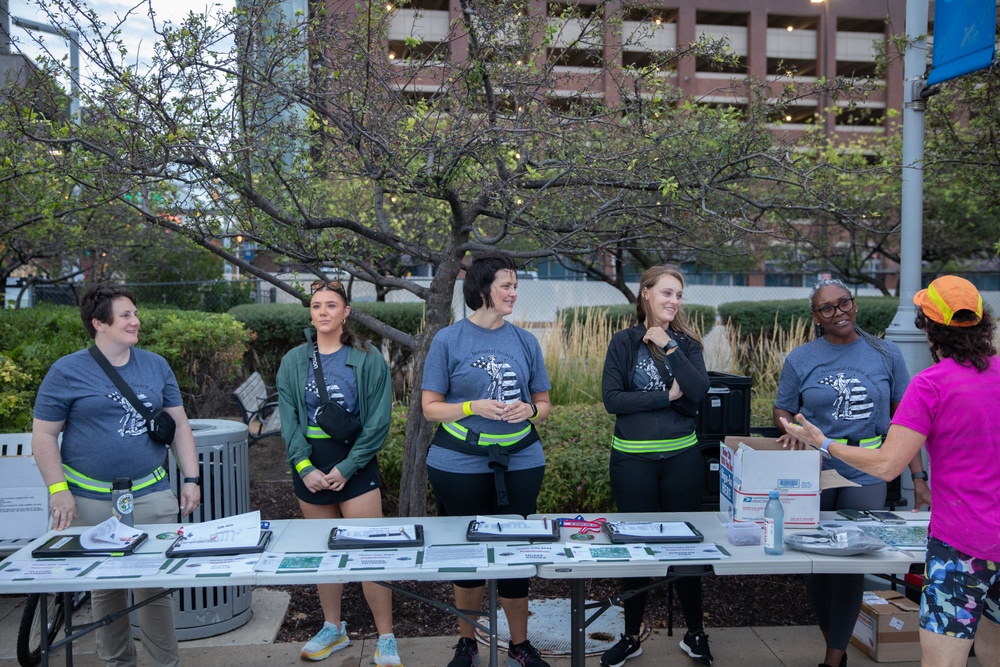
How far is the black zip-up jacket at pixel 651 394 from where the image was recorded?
150 inches

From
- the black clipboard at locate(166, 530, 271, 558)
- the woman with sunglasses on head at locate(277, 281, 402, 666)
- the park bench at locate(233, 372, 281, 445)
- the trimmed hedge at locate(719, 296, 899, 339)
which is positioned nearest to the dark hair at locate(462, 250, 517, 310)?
the woman with sunglasses on head at locate(277, 281, 402, 666)

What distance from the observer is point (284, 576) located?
2939mm

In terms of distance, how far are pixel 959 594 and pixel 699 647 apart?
1574 mm

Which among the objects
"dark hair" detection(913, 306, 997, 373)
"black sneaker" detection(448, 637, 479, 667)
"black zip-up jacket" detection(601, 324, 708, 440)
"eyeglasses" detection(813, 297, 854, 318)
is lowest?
"black sneaker" detection(448, 637, 479, 667)

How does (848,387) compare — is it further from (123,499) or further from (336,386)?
(123,499)

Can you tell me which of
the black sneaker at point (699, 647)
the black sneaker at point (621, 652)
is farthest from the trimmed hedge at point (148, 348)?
the black sneaker at point (699, 647)

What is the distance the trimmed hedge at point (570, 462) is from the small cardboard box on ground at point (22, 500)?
7.86 feet

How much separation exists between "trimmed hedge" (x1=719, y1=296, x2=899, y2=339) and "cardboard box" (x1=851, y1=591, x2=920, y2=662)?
7.93 meters

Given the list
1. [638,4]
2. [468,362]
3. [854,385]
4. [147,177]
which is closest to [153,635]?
[468,362]

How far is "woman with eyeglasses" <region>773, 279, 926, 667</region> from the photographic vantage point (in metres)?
3.78

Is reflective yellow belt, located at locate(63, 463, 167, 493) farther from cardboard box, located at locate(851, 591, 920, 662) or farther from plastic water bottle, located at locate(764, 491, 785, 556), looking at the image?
cardboard box, located at locate(851, 591, 920, 662)

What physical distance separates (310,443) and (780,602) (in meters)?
2.98

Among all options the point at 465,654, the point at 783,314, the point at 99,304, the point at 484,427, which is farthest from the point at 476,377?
the point at 783,314

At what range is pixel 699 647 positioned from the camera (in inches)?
160
